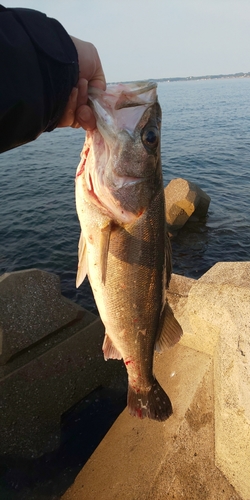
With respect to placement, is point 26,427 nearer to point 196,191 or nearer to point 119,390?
point 119,390

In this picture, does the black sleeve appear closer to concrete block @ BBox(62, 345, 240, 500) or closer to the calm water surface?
concrete block @ BBox(62, 345, 240, 500)

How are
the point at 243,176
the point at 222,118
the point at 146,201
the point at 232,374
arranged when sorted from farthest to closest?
the point at 222,118, the point at 243,176, the point at 232,374, the point at 146,201

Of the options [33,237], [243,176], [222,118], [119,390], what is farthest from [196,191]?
[222,118]

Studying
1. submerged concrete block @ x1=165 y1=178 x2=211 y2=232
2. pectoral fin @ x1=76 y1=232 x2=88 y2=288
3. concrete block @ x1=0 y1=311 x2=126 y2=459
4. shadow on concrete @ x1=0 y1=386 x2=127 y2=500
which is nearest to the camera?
pectoral fin @ x1=76 y1=232 x2=88 y2=288

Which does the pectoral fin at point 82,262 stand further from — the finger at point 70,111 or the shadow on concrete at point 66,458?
the shadow on concrete at point 66,458

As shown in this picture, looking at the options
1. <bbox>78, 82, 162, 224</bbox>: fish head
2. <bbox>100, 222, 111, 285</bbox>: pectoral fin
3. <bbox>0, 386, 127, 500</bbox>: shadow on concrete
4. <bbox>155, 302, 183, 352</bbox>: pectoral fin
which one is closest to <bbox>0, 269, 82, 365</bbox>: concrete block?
<bbox>0, 386, 127, 500</bbox>: shadow on concrete

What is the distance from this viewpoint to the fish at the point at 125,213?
2432mm

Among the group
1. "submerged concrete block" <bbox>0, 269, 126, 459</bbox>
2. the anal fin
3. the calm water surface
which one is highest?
the anal fin

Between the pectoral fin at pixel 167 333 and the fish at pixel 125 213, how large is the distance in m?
0.07

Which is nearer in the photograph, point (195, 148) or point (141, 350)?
point (141, 350)

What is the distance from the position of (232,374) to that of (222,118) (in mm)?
39434

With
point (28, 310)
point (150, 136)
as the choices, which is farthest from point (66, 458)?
point (150, 136)

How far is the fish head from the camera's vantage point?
7.82 ft

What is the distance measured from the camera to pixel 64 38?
185 centimetres
